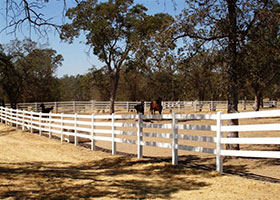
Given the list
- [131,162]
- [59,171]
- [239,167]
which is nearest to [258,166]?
[239,167]

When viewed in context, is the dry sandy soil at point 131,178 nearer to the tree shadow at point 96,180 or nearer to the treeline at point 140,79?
the tree shadow at point 96,180

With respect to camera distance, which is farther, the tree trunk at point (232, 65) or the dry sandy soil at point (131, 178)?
the tree trunk at point (232, 65)

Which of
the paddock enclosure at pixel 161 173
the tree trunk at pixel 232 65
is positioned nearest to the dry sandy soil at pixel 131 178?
the paddock enclosure at pixel 161 173

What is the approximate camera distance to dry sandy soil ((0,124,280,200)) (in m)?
6.46

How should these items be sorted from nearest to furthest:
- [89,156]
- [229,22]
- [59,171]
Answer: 1. [59,171]
2. [229,22]
3. [89,156]

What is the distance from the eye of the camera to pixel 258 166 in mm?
9508

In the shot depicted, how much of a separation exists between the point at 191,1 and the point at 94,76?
2513cm

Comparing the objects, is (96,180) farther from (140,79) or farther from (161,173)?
(140,79)

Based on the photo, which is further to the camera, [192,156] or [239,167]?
[192,156]

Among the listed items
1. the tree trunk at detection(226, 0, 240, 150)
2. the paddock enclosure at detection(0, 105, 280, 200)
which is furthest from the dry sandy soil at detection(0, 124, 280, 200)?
the tree trunk at detection(226, 0, 240, 150)

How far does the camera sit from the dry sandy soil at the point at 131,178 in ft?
21.2

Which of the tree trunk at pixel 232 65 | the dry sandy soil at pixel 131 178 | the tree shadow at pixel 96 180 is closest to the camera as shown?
the dry sandy soil at pixel 131 178

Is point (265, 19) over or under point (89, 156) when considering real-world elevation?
over

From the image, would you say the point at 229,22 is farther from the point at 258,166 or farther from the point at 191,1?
the point at 258,166
